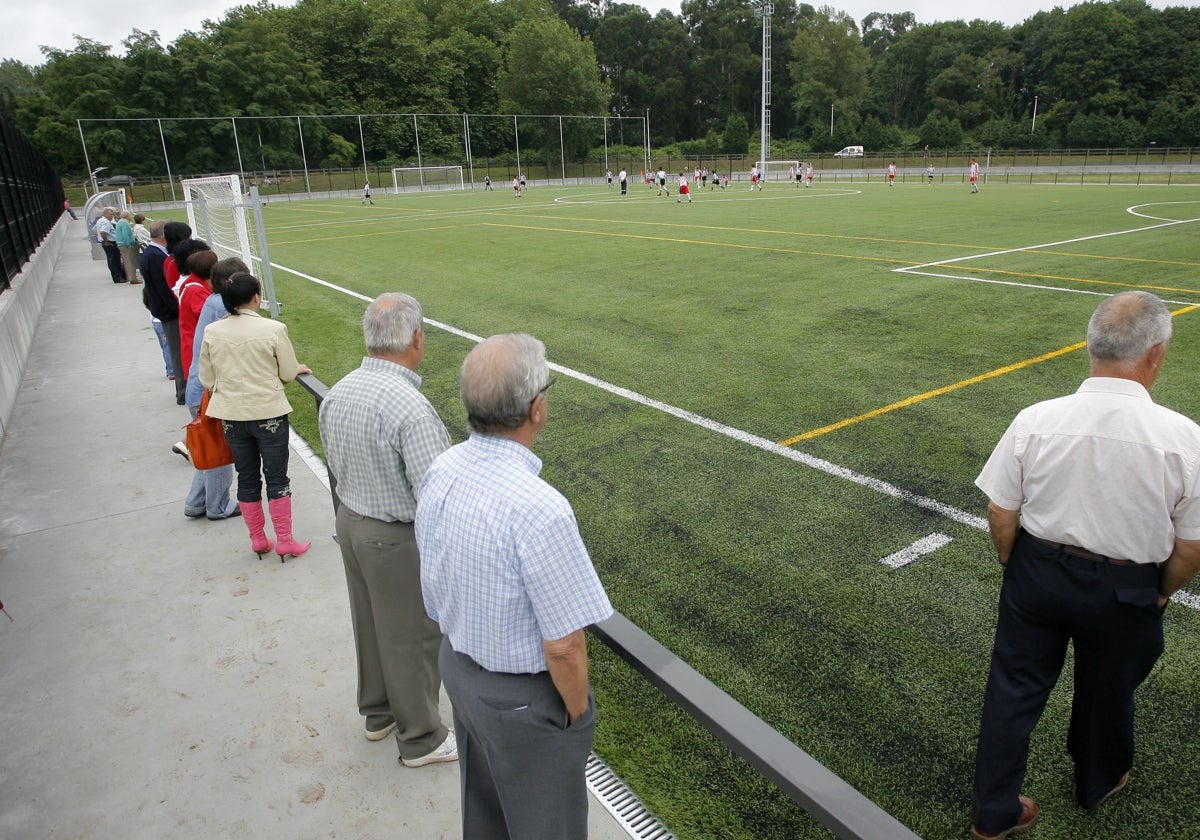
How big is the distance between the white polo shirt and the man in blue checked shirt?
1653 millimetres

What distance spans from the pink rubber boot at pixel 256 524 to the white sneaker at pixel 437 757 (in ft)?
7.97

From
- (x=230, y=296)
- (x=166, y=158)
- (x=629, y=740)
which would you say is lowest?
(x=629, y=740)

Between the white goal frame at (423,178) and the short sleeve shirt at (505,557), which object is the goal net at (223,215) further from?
the white goal frame at (423,178)

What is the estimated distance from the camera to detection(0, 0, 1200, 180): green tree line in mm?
64500

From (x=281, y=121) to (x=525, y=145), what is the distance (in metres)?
24.5

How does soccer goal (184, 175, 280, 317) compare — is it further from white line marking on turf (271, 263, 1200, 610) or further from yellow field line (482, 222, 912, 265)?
yellow field line (482, 222, 912, 265)

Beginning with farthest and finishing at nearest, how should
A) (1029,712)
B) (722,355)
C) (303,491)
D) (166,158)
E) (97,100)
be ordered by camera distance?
(97,100)
(166,158)
(722,355)
(303,491)
(1029,712)

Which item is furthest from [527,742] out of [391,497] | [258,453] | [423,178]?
[423,178]

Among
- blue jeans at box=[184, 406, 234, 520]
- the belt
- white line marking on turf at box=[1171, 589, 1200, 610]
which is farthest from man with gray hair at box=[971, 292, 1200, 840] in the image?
blue jeans at box=[184, 406, 234, 520]

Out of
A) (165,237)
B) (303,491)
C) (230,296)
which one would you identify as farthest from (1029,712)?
(165,237)

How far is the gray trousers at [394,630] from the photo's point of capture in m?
3.08

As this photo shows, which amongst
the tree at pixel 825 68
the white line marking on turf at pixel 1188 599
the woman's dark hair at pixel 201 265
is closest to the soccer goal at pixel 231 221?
the woman's dark hair at pixel 201 265

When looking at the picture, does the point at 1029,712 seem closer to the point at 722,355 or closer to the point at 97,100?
the point at 722,355

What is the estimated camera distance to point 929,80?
10025 centimetres
